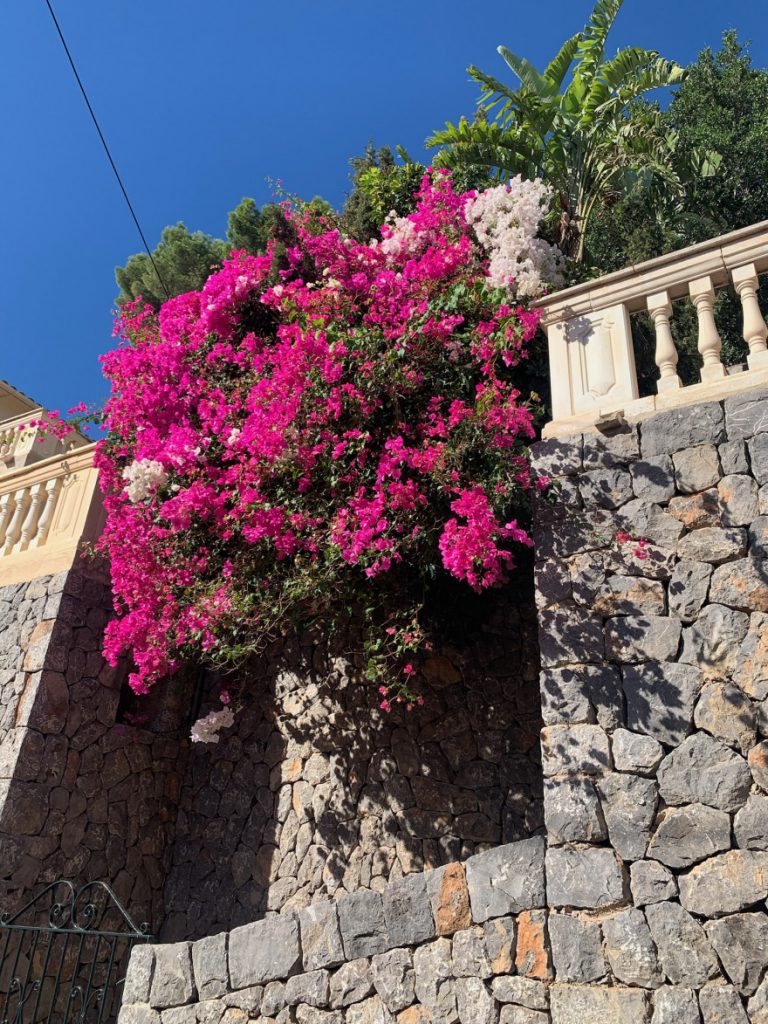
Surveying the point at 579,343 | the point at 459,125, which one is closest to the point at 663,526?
the point at 579,343

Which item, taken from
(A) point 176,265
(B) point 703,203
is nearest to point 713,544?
(B) point 703,203

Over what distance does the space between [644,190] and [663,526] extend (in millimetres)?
7044

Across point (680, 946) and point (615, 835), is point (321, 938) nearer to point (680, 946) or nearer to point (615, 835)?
point (615, 835)

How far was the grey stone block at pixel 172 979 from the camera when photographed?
4.49 metres

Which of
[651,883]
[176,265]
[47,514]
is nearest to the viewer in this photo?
[651,883]

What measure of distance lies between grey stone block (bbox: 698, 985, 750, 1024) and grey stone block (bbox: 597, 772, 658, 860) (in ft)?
1.78

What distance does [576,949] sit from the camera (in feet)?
11.5

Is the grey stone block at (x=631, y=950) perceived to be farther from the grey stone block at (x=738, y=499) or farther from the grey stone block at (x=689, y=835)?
the grey stone block at (x=738, y=499)

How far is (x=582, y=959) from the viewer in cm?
347

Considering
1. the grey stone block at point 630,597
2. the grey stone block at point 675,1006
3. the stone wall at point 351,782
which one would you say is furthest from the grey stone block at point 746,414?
the stone wall at point 351,782

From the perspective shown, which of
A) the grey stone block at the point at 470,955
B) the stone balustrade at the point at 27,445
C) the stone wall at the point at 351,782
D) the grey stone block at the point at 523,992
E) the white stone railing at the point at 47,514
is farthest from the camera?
the stone balustrade at the point at 27,445

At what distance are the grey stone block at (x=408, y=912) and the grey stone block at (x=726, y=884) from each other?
4.04 feet

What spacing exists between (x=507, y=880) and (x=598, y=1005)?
0.63 meters

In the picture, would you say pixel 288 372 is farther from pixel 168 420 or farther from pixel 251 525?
pixel 168 420
